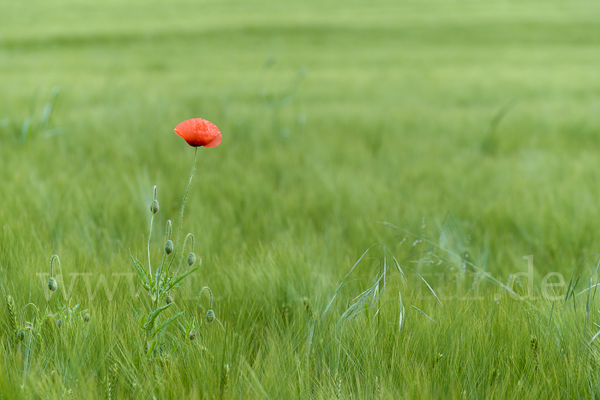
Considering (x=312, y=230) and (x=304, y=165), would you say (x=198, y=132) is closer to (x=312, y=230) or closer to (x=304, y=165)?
(x=312, y=230)

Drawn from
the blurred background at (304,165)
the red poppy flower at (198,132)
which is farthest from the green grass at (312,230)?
the red poppy flower at (198,132)

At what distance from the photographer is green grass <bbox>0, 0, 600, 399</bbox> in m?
0.68

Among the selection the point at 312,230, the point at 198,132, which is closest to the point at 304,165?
the point at 312,230

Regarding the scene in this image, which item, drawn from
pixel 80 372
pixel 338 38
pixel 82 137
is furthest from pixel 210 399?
pixel 338 38

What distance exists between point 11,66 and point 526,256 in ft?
18.2

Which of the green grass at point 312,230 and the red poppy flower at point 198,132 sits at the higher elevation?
the red poppy flower at point 198,132

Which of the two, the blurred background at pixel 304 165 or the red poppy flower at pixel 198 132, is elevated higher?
the red poppy flower at pixel 198 132

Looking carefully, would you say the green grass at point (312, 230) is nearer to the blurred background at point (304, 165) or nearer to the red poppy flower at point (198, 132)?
the blurred background at point (304, 165)

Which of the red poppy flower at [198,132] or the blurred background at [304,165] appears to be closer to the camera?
the red poppy flower at [198,132]

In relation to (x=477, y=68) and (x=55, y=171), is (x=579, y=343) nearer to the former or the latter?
(x=55, y=171)

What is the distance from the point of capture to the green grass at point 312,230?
2.23 feet

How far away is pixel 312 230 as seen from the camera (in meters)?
1.30

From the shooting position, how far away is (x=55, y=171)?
158 centimetres

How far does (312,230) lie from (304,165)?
0.59m
